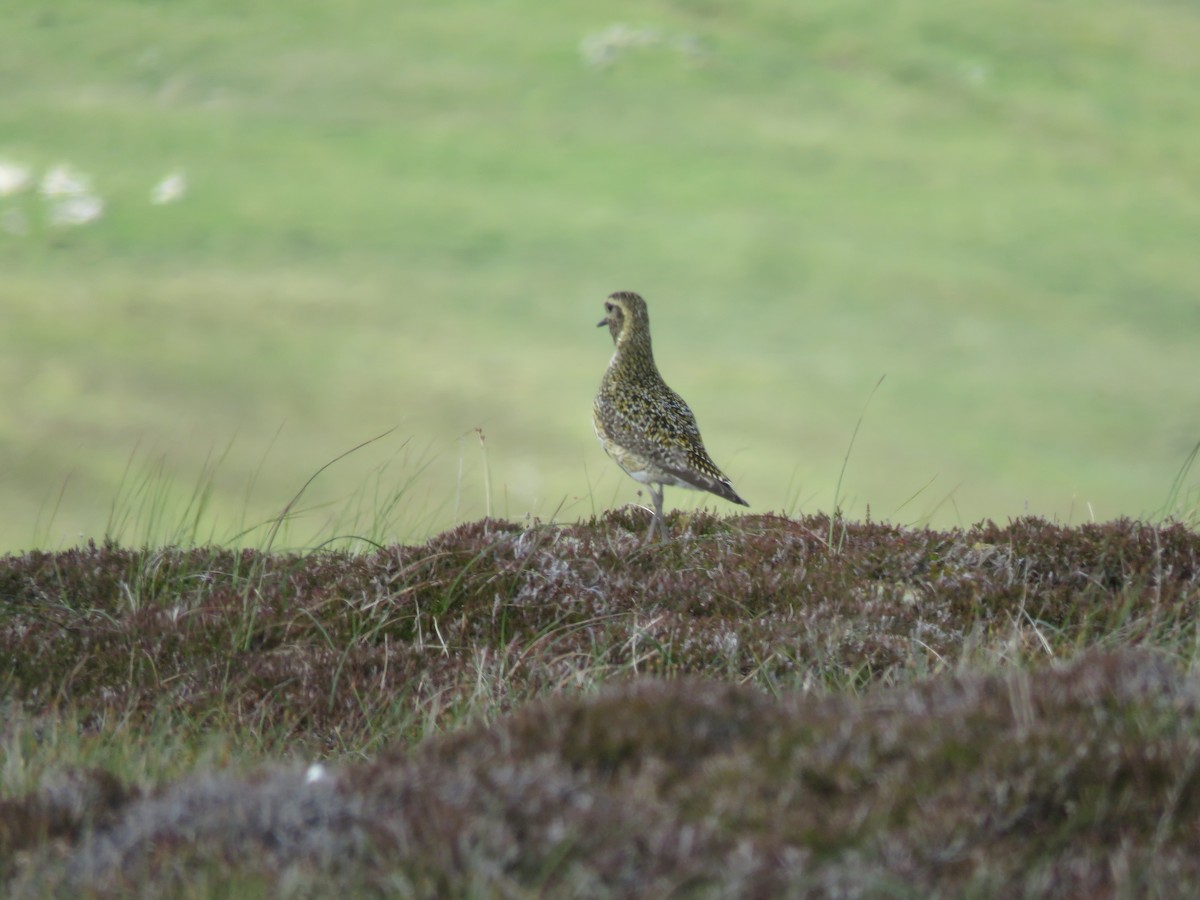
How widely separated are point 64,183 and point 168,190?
14.4 feet

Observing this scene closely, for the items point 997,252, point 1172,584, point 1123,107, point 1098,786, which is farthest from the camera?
point 1123,107

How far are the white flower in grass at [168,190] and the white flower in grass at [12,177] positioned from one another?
5.12 meters

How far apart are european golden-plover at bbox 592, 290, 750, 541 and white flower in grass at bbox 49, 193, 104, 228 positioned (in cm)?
4331

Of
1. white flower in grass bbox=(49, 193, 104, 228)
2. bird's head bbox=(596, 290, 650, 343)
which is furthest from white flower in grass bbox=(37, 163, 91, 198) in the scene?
bird's head bbox=(596, 290, 650, 343)

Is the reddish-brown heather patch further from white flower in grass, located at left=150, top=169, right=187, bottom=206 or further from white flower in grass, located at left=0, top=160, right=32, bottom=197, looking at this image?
white flower in grass, located at left=0, top=160, right=32, bottom=197

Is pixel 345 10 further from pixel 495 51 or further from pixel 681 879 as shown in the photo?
pixel 681 879

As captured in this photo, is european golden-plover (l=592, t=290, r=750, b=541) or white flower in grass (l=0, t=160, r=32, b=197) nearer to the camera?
european golden-plover (l=592, t=290, r=750, b=541)

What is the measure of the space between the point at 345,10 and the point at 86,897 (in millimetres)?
67622

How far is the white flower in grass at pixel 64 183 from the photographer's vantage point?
172ft

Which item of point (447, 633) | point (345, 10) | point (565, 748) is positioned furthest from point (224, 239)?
point (565, 748)

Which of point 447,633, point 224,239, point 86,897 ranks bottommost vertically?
point 224,239

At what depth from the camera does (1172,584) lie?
9.34m

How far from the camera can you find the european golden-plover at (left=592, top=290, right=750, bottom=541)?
1051 cm

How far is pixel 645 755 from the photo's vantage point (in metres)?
5.11
